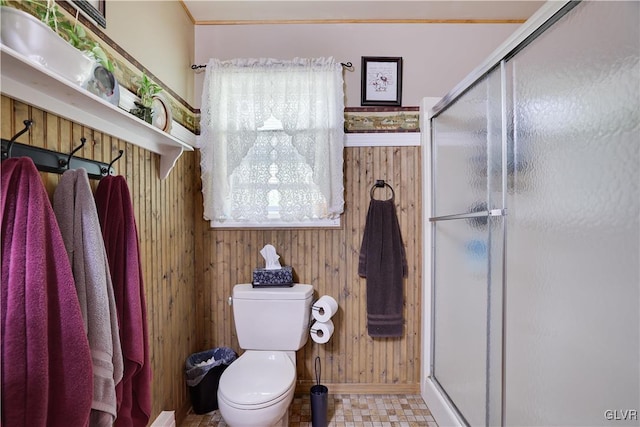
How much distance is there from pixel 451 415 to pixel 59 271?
1.76 metres

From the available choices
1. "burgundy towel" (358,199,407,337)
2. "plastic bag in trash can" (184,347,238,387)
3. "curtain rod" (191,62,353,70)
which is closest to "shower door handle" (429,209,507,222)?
"burgundy towel" (358,199,407,337)

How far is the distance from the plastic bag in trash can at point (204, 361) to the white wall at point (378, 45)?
177cm

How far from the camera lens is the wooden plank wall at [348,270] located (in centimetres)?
224

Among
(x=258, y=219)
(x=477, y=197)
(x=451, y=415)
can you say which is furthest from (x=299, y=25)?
(x=451, y=415)

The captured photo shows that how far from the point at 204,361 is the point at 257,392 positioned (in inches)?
26.5

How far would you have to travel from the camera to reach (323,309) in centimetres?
205

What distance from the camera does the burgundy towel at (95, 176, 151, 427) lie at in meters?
1.21

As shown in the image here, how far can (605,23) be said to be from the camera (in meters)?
0.85

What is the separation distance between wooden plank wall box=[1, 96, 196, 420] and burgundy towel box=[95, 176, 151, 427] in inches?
6.5

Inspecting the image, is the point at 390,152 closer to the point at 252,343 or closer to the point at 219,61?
the point at 219,61

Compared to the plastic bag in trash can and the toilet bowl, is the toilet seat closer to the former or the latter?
the toilet bowl

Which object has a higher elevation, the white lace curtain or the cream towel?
the white lace curtain

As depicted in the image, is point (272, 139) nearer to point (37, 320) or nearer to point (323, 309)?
point (323, 309)

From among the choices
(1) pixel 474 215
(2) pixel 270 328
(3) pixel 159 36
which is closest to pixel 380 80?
(1) pixel 474 215
